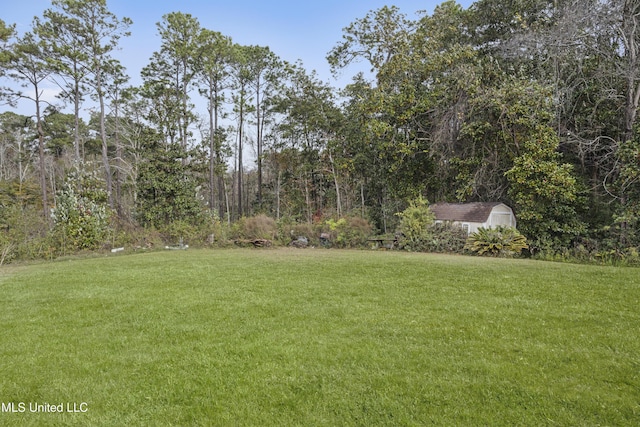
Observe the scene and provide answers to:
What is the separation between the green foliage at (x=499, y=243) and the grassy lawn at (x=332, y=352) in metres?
3.46

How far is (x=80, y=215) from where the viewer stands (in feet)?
35.6

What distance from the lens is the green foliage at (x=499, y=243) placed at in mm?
9359

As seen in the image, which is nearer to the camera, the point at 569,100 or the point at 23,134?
the point at 569,100

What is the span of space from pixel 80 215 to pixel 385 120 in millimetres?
11844

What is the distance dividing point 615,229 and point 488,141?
4.49 meters

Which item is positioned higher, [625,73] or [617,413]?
[625,73]

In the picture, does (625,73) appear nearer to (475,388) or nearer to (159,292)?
(475,388)

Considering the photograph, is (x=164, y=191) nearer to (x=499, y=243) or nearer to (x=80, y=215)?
(x=80, y=215)

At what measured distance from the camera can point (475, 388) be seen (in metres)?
2.55

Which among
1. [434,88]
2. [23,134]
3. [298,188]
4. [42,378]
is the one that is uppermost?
[23,134]

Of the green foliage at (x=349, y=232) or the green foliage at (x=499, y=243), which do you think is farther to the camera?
the green foliage at (x=349, y=232)

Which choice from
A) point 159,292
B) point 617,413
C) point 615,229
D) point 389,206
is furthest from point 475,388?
point 389,206

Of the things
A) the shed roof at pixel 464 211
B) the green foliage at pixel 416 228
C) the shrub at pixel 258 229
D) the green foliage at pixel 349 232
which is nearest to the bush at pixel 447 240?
the green foliage at pixel 416 228

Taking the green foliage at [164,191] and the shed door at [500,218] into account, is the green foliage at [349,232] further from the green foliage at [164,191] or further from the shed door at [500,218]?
the green foliage at [164,191]
